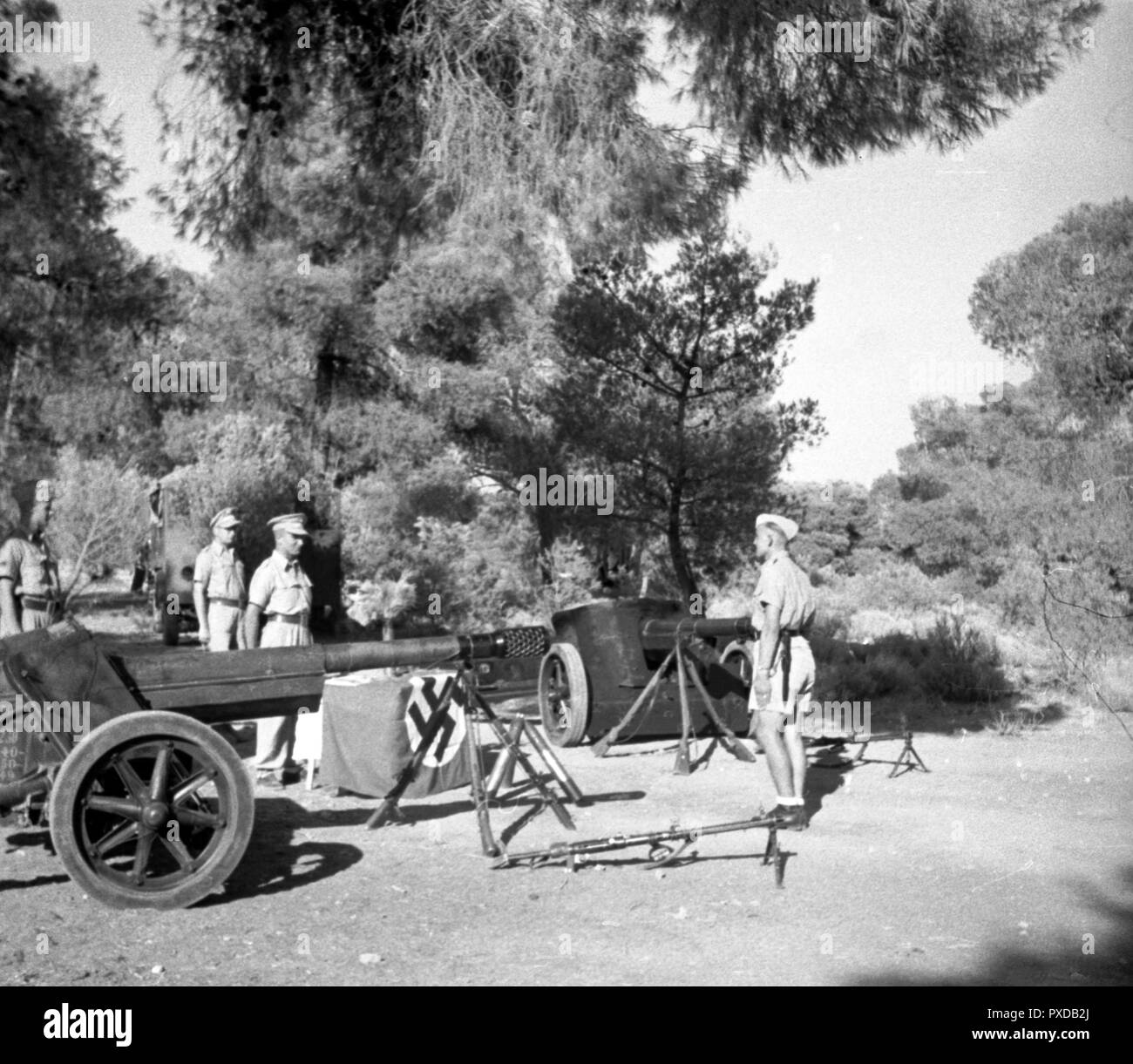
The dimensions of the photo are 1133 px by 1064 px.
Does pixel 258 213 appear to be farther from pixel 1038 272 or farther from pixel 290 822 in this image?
pixel 1038 272

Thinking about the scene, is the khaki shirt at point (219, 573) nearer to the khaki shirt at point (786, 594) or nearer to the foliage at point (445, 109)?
the foliage at point (445, 109)

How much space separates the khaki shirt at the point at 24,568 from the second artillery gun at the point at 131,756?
236 cm

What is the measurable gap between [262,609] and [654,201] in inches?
152

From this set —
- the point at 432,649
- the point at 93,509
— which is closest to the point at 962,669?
the point at 432,649

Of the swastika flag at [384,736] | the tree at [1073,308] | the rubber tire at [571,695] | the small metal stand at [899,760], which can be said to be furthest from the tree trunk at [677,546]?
the swastika flag at [384,736]

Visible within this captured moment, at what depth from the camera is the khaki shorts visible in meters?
6.88

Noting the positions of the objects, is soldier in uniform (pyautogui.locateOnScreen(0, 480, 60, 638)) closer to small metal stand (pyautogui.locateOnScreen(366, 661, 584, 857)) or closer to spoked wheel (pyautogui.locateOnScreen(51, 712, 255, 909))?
small metal stand (pyautogui.locateOnScreen(366, 661, 584, 857))

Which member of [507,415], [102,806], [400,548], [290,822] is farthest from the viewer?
[400,548]

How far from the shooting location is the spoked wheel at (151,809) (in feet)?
17.5

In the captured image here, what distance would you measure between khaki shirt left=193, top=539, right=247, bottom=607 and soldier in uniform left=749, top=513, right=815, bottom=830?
4.34 meters

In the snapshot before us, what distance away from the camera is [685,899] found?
19.0 feet

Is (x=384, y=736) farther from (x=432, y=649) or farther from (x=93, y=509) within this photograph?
(x=93, y=509)

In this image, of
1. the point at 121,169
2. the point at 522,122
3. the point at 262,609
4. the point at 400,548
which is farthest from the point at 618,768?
the point at 400,548

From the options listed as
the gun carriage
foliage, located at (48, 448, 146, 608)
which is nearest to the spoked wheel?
the gun carriage
